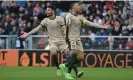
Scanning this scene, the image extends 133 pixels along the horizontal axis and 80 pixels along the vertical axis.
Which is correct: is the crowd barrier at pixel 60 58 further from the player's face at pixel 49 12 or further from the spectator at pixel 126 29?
the player's face at pixel 49 12

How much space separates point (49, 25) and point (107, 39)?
25.3 feet

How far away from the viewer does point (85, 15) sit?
2809 centimetres

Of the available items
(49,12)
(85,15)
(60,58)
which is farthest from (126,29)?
(49,12)

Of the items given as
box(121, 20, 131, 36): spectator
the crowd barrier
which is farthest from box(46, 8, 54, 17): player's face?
box(121, 20, 131, 36): spectator

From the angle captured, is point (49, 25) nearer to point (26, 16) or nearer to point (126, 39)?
point (126, 39)

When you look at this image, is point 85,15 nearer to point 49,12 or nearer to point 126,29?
point 126,29

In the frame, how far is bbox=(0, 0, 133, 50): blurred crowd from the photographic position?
25.5 m

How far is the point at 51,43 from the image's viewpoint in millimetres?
16344

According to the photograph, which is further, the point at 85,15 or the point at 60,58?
the point at 85,15

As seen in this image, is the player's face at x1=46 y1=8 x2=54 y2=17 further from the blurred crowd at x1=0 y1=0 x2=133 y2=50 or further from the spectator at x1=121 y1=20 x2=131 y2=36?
the spectator at x1=121 y1=20 x2=131 y2=36

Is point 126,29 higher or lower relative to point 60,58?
higher

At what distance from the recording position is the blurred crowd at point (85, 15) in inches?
1005

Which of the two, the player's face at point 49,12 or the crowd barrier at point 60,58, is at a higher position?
the player's face at point 49,12

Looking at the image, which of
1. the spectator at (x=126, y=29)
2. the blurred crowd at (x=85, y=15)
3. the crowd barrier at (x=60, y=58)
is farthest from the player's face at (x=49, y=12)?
Result: the spectator at (x=126, y=29)
